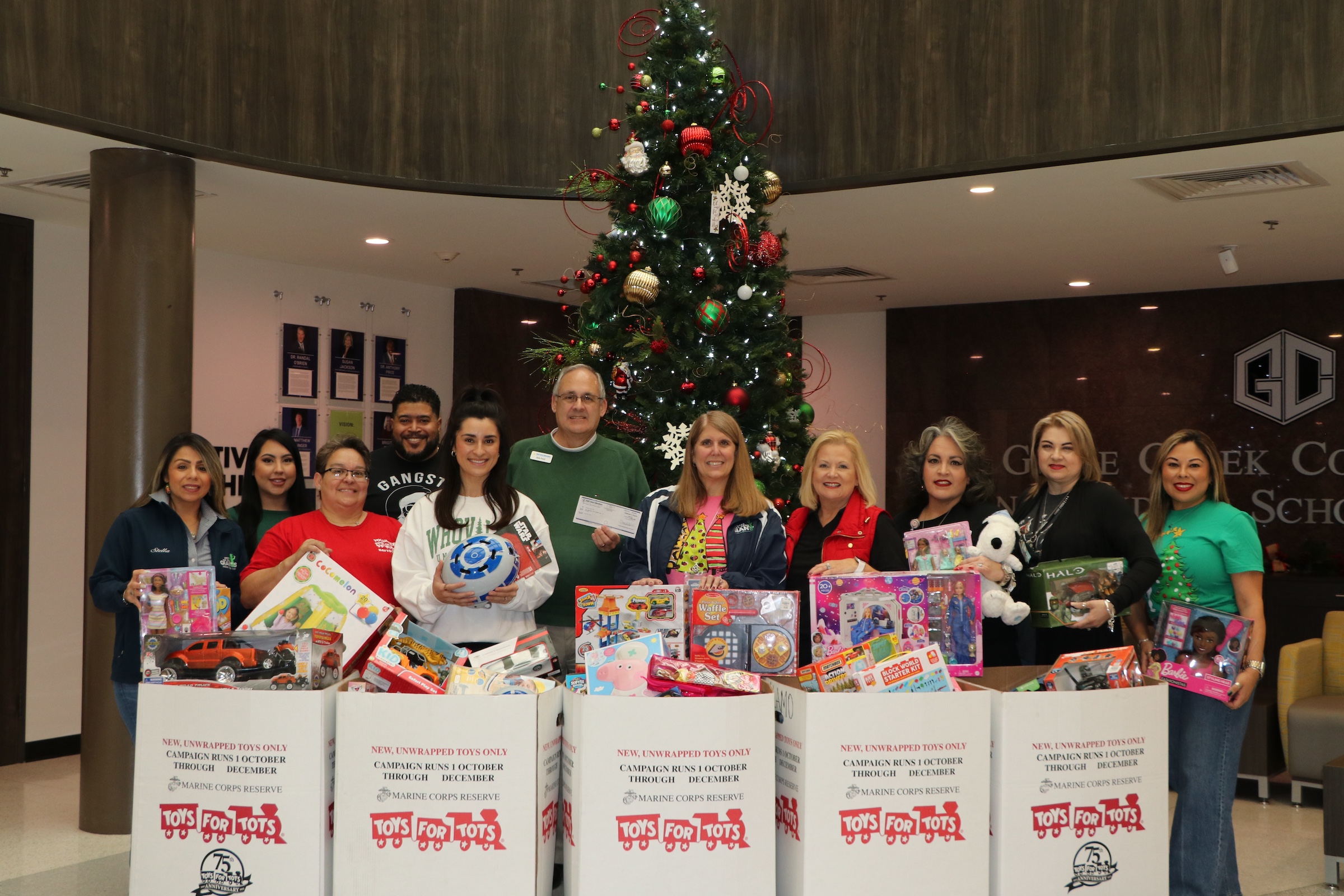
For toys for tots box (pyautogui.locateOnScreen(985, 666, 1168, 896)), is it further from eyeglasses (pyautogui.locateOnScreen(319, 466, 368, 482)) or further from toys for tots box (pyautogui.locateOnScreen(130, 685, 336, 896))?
eyeglasses (pyautogui.locateOnScreen(319, 466, 368, 482))

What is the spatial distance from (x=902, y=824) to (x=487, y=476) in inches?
64.6

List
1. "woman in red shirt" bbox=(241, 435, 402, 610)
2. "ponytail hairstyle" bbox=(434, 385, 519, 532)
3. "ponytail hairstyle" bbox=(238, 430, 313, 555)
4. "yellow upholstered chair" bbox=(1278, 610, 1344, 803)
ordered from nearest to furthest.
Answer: "ponytail hairstyle" bbox=(434, 385, 519, 532) < "woman in red shirt" bbox=(241, 435, 402, 610) < "ponytail hairstyle" bbox=(238, 430, 313, 555) < "yellow upholstered chair" bbox=(1278, 610, 1344, 803)

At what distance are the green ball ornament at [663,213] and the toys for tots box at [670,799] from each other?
2.84 meters

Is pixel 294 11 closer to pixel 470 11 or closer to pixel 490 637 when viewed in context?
pixel 470 11

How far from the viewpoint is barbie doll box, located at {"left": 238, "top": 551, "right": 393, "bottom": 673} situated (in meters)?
2.65

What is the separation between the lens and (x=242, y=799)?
83.6 inches

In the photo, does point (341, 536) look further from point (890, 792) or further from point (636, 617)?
point (890, 792)

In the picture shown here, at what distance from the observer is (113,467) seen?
4.82 meters

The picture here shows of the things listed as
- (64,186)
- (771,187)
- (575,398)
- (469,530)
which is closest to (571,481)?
(575,398)

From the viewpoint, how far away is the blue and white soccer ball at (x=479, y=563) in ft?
9.25

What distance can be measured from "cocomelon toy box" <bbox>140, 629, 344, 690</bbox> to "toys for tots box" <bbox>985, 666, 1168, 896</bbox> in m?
1.37

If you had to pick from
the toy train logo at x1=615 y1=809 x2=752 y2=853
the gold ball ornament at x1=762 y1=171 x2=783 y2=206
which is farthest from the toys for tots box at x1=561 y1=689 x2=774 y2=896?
the gold ball ornament at x1=762 y1=171 x2=783 y2=206

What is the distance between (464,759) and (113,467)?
134 inches

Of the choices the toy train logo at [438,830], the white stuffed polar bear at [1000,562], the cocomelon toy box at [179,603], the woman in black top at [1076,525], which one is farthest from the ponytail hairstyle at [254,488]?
the woman in black top at [1076,525]
